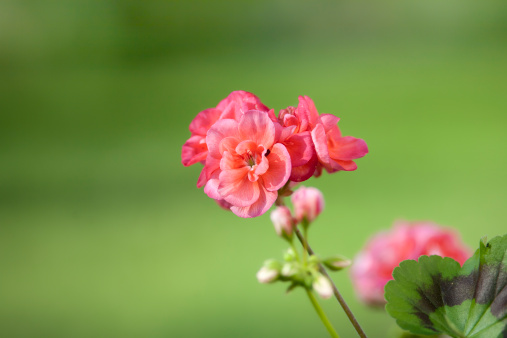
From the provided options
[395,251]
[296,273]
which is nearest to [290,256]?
[296,273]

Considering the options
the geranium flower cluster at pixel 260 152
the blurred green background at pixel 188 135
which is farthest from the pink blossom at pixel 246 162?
the blurred green background at pixel 188 135

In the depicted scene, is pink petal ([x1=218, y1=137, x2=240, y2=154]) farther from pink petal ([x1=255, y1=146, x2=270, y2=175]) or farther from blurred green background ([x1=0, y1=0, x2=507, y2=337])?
blurred green background ([x1=0, y1=0, x2=507, y2=337])

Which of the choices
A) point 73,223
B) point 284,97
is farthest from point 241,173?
point 284,97

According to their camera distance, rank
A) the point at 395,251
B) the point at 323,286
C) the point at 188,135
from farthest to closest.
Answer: the point at 188,135 → the point at 395,251 → the point at 323,286

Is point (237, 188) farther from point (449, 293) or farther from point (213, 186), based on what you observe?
point (449, 293)

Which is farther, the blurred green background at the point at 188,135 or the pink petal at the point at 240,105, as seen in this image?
the blurred green background at the point at 188,135

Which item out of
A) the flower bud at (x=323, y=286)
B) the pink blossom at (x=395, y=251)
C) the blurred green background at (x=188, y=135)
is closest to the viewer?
the flower bud at (x=323, y=286)

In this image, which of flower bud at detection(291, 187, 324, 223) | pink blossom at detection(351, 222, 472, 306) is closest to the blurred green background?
pink blossom at detection(351, 222, 472, 306)

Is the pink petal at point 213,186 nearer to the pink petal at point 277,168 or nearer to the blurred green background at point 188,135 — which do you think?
the pink petal at point 277,168
